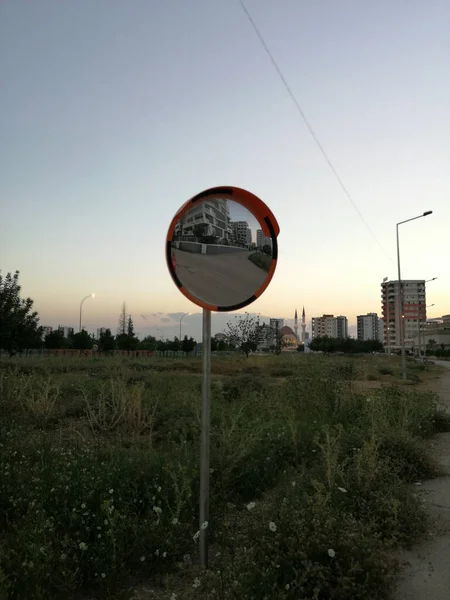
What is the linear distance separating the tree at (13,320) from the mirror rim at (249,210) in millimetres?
19202

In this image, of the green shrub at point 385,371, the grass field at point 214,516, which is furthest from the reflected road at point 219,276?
the green shrub at point 385,371

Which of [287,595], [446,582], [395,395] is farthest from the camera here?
[395,395]

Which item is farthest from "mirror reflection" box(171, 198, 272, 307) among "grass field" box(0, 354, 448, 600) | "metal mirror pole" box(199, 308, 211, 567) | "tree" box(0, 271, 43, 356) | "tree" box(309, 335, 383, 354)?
"tree" box(309, 335, 383, 354)

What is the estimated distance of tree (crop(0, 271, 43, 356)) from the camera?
2016cm

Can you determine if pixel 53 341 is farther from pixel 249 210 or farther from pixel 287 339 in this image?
pixel 249 210

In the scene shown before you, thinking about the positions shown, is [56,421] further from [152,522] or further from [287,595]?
[287,595]

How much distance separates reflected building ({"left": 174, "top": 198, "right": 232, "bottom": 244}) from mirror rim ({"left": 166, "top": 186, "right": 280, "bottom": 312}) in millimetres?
34

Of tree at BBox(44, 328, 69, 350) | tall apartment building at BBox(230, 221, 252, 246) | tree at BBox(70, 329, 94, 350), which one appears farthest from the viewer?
tree at BBox(70, 329, 94, 350)

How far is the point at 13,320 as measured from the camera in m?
20.4

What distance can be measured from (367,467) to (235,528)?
4.41 feet

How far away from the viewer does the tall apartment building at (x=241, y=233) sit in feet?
9.92

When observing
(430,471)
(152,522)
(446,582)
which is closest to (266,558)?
(152,522)

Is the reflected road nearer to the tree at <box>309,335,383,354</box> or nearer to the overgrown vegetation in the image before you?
the overgrown vegetation

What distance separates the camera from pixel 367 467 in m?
4.24
